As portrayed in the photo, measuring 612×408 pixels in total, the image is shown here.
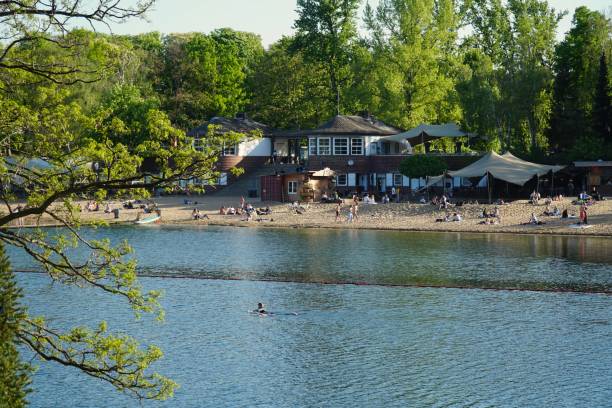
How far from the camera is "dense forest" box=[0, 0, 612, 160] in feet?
276

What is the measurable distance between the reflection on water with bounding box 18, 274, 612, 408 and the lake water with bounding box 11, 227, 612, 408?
0.09 meters

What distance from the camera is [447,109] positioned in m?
102

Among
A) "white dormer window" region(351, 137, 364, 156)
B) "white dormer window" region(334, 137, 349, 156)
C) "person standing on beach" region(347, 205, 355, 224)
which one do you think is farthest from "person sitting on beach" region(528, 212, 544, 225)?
"white dormer window" region(334, 137, 349, 156)

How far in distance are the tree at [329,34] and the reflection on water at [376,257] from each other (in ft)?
122

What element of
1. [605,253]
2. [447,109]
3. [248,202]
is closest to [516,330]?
[605,253]

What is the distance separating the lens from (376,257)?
58.9m

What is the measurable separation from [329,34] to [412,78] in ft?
47.1

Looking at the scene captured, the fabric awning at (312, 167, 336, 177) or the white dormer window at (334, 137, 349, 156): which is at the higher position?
the white dormer window at (334, 137, 349, 156)

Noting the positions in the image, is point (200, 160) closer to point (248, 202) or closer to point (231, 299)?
point (231, 299)

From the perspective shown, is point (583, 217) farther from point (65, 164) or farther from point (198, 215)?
point (65, 164)

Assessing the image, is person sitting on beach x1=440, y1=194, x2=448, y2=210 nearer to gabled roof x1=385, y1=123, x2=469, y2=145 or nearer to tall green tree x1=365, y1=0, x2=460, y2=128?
gabled roof x1=385, y1=123, x2=469, y2=145

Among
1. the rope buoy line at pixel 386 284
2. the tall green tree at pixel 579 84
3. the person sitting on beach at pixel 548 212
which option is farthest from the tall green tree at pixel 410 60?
the rope buoy line at pixel 386 284

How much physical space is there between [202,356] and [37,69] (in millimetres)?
20198

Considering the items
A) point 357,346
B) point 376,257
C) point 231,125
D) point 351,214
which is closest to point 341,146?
point 231,125
